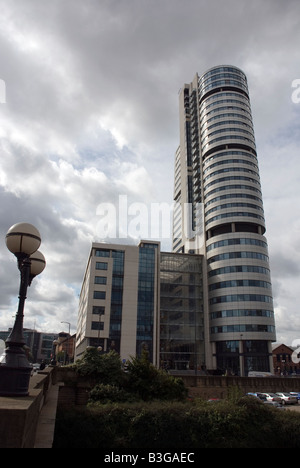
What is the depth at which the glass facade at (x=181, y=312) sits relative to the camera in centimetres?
7812

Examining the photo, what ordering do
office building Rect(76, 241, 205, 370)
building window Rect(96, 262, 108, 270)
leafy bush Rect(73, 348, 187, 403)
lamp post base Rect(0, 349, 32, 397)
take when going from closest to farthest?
lamp post base Rect(0, 349, 32, 397), leafy bush Rect(73, 348, 187, 403), office building Rect(76, 241, 205, 370), building window Rect(96, 262, 108, 270)

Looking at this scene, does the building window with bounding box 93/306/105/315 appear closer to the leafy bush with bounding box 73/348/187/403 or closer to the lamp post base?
the leafy bush with bounding box 73/348/187/403

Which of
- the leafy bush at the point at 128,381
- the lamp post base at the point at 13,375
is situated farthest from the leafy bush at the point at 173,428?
the lamp post base at the point at 13,375

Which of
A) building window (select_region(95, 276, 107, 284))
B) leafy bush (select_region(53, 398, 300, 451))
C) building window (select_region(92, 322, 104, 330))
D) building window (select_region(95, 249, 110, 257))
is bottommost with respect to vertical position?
leafy bush (select_region(53, 398, 300, 451))

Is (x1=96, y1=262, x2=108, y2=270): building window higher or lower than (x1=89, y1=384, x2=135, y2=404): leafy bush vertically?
higher

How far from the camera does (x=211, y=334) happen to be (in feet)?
263

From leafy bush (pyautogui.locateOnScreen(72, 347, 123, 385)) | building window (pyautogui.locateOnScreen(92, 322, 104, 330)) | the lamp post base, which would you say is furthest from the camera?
building window (pyautogui.locateOnScreen(92, 322, 104, 330))

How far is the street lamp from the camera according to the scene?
7512 millimetres

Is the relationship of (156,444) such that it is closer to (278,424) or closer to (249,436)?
(249,436)

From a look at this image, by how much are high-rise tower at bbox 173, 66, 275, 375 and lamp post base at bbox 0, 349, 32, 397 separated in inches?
2830

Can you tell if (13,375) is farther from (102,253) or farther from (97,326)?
(102,253)

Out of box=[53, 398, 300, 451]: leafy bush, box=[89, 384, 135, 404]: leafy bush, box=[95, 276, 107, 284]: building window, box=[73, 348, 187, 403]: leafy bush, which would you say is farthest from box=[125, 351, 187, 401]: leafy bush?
box=[95, 276, 107, 284]: building window

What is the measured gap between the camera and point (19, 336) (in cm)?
823

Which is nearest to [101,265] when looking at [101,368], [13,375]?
[101,368]
